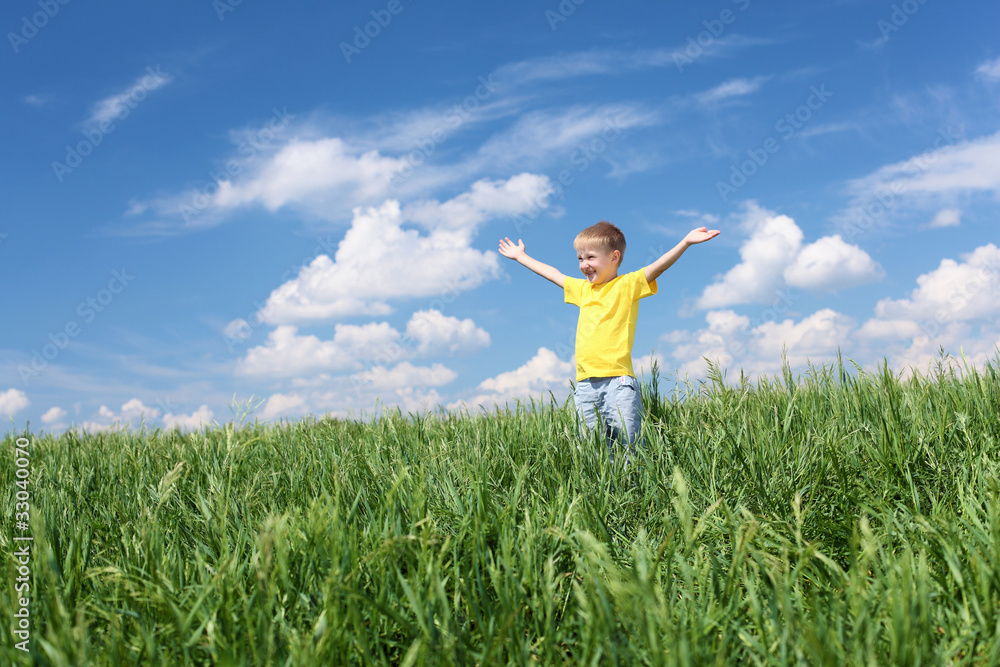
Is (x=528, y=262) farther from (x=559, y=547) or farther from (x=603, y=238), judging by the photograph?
(x=559, y=547)

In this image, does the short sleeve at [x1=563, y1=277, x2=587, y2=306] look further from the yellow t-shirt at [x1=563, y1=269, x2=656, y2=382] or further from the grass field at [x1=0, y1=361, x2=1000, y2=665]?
the grass field at [x1=0, y1=361, x2=1000, y2=665]

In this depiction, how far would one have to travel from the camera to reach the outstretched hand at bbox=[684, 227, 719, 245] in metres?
4.23

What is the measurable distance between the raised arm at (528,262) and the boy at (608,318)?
0.08 ft

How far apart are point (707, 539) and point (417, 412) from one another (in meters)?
2.52

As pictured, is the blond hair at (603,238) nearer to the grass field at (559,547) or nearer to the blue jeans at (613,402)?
the blue jeans at (613,402)

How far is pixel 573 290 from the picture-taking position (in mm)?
5176

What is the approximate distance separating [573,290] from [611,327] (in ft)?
1.87

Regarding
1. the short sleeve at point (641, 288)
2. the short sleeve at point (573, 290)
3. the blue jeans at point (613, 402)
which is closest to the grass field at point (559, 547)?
the blue jeans at point (613, 402)

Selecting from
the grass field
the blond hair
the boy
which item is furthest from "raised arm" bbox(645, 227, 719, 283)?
the grass field

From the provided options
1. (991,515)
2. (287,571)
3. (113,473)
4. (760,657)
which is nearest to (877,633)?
(760,657)

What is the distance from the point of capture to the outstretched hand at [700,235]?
4.23 meters

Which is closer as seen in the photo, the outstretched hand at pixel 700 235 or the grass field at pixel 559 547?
the grass field at pixel 559 547

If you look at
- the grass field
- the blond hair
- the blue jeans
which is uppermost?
the blond hair

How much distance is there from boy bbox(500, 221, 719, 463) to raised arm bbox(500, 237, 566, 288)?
0.08 feet
